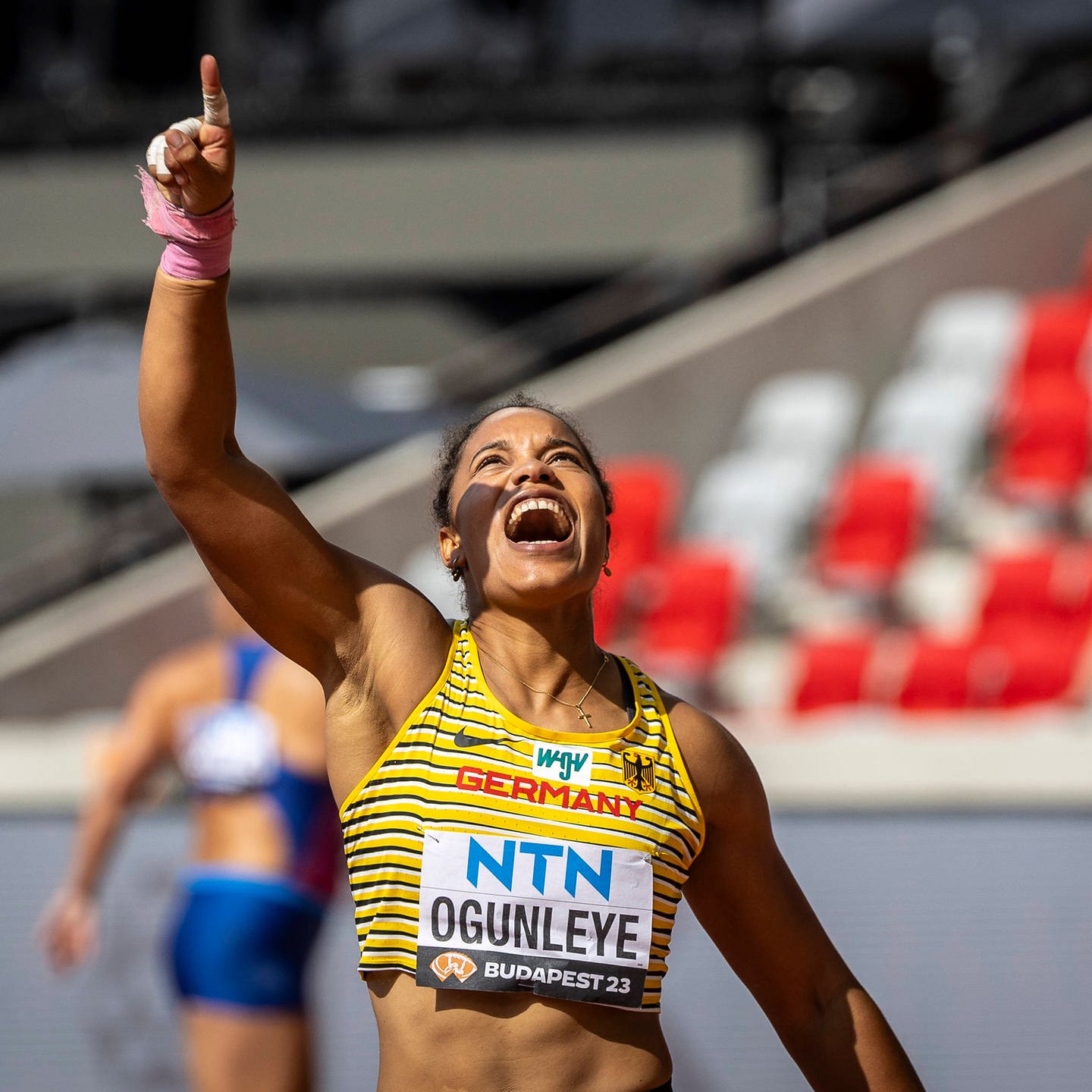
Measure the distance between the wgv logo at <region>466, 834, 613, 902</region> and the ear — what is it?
1.45ft

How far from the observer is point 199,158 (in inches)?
77.6

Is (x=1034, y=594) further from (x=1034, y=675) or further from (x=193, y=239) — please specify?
(x=193, y=239)

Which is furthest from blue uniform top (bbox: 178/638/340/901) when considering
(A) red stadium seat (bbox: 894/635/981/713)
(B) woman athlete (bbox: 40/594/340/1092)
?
(A) red stadium seat (bbox: 894/635/981/713)

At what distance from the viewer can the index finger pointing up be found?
1.90m

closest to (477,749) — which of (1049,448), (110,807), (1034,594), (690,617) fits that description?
(110,807)

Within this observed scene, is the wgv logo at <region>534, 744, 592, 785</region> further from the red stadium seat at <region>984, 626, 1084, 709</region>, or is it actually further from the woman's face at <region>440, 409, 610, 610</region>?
the red stadium seat at <region>984, 626, 1084, 709</region>

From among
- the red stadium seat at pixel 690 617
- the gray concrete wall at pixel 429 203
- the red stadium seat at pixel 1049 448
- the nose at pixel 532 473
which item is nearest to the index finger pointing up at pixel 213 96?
the nose at pixel 532 473

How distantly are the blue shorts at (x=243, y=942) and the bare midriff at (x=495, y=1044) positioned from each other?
2239 mm

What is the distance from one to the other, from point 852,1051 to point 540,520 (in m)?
0.86

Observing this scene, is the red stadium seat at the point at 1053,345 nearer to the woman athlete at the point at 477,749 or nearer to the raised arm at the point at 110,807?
the raised arm at the point at 110,807

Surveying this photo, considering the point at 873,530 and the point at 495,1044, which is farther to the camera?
the point at 873,530

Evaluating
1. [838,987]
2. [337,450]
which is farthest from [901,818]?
[337,450]

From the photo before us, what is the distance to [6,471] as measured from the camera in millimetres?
8203

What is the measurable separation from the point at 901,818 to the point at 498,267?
→ 10.2m
